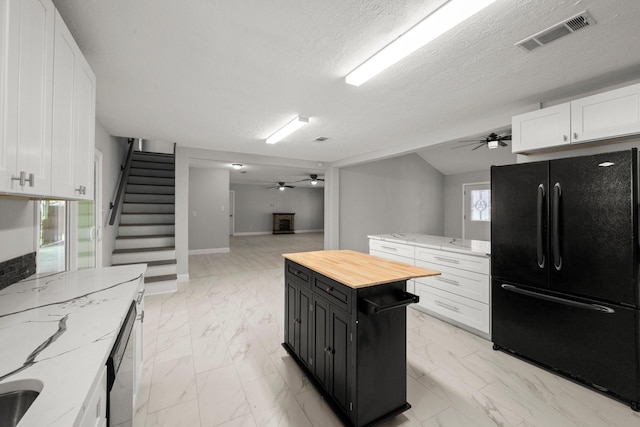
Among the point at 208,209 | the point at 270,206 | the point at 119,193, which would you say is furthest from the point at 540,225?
the point at 270,206

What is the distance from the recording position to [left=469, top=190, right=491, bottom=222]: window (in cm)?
724

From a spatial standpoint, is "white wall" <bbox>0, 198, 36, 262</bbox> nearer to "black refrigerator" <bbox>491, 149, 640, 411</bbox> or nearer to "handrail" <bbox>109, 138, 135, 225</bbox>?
"handrail" <bbox>109, 138, 135, 225</bbox>

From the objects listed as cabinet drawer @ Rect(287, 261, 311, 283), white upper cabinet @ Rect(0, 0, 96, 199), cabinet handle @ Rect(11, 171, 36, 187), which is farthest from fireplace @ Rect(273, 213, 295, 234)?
cabinet handle @ Rect(11, 171, 36, 187)

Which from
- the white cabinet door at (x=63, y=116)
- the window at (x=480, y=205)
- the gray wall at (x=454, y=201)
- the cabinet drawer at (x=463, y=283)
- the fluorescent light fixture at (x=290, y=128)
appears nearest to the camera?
the white cabinet door at (x=63, y=116)

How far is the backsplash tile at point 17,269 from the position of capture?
1566mm

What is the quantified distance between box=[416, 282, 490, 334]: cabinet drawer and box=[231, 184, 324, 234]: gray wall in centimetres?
976

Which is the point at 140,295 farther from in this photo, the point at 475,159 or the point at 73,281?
the point at 475,159

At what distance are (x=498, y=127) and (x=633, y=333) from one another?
2.22 metres

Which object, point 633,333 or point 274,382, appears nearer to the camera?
point 633,333

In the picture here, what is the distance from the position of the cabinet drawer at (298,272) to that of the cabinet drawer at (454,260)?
1.86m

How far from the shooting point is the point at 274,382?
2.10m

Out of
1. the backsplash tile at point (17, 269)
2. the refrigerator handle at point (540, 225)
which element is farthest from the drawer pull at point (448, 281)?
the backsplash tile at point (17, 269)

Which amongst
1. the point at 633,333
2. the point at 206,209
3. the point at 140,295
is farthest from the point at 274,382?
the point at 206,209

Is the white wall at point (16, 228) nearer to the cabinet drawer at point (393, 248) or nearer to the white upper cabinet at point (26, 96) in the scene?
the white upper cabinet at point (26, 96)
